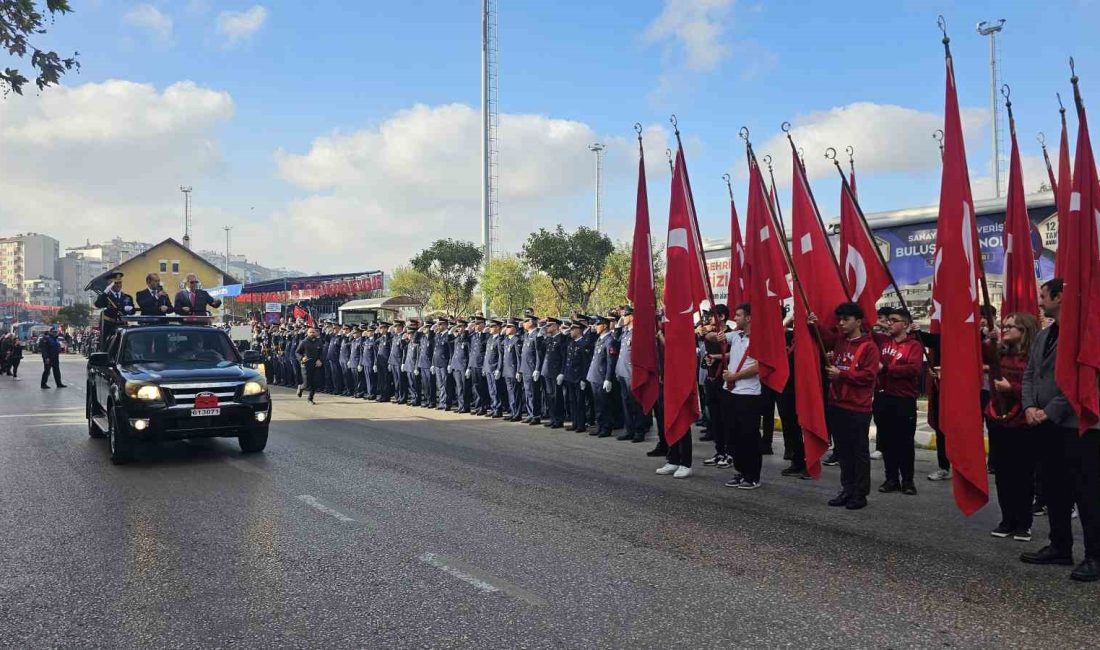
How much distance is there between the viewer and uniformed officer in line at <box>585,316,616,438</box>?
1313 cm

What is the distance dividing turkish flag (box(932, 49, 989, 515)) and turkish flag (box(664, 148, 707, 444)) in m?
2.71

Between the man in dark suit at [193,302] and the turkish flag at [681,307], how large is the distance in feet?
25.1

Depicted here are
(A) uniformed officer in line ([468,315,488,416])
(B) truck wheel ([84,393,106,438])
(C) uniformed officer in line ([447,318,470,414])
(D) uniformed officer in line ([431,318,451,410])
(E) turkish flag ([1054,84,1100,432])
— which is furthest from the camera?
(D) uniformed officer in line ([431,318,451,410])

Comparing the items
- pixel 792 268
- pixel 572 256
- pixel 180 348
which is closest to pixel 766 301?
pixel 792 268

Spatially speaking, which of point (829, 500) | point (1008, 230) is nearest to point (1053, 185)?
point (1008, 230)

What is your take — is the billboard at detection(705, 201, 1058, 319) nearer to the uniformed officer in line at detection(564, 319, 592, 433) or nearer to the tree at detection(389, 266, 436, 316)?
the uniformed officer in line at detection(564, 319, 592, 433)

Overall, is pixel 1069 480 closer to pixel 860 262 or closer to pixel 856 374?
pixel 856 374

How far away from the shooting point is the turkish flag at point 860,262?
9875 millimetres

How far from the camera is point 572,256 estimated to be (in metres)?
48.0

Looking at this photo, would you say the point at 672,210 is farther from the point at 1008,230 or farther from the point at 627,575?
the point at 627,575

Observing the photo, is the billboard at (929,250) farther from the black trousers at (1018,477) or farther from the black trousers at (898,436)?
the black trousers at (1018,477)

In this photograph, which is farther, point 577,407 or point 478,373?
point 478,373

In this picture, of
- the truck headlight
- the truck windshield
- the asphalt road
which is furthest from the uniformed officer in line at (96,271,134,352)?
the asphalt road

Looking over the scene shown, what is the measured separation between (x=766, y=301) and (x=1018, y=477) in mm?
2714
